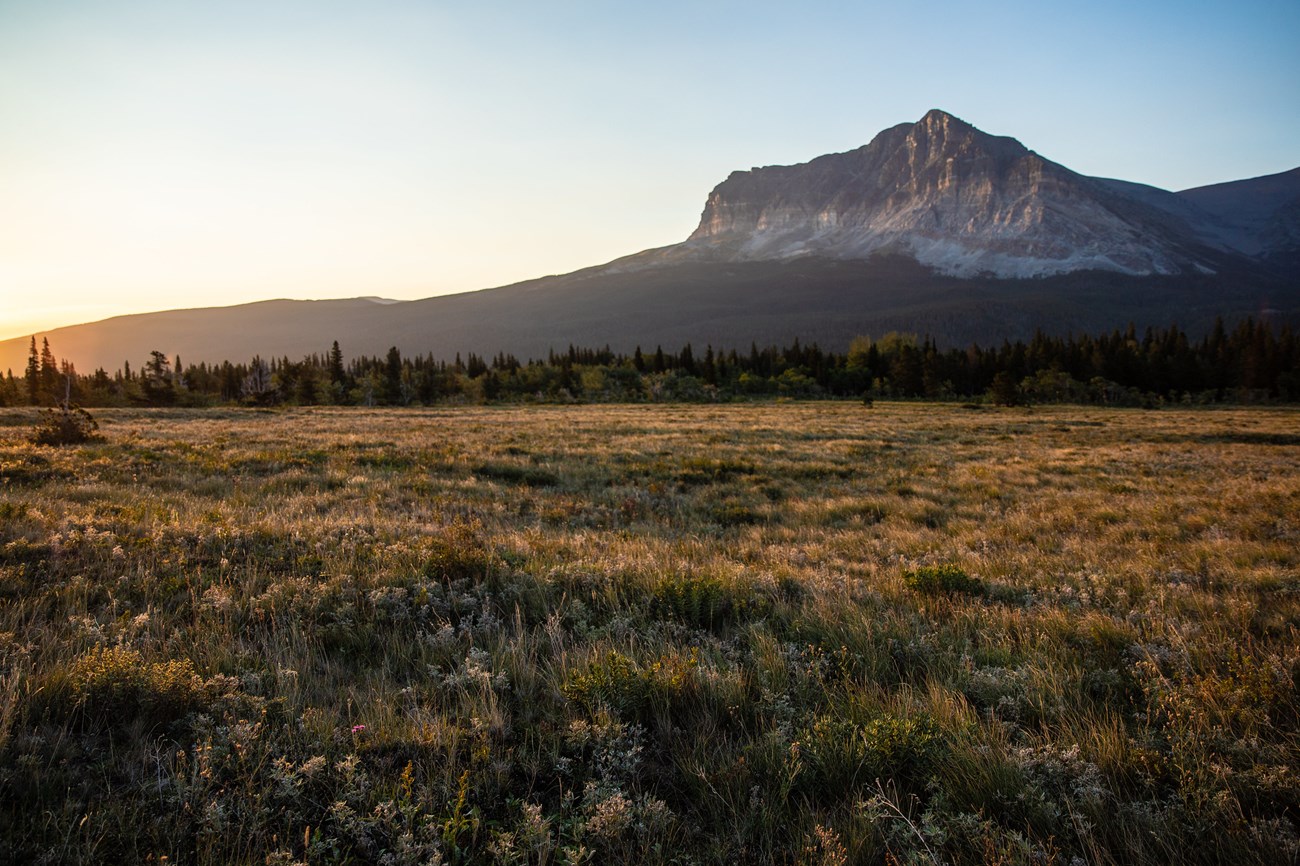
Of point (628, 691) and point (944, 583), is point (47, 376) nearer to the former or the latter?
point (628, 691)

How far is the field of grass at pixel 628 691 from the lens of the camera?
2518 mm

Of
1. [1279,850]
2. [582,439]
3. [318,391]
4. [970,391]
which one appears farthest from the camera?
[970,391]

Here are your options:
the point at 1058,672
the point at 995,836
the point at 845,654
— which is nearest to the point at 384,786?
the point at 995,836

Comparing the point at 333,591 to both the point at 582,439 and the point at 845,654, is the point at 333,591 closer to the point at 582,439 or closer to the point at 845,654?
the point at 845,654

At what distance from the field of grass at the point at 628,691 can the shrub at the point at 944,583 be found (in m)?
0.03

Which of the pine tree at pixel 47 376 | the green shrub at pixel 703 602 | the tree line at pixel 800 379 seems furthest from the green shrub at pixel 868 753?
the pine tree at pixel 47 376

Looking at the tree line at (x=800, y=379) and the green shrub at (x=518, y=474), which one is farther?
the tree line at (x=800, y=379)

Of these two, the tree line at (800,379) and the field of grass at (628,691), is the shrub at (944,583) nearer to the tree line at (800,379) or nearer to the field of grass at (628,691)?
the field of grass at (628,691)

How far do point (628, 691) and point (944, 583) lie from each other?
424cm

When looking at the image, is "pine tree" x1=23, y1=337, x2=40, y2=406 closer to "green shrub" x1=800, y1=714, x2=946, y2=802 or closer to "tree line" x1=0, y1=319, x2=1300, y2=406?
"tree line" x1=0, y1=319, x2=1300, y2=406

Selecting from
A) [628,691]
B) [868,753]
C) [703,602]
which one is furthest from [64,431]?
[868,753]

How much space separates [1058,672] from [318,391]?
103 metres

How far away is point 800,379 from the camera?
368 ft

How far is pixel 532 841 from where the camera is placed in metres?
2.42
